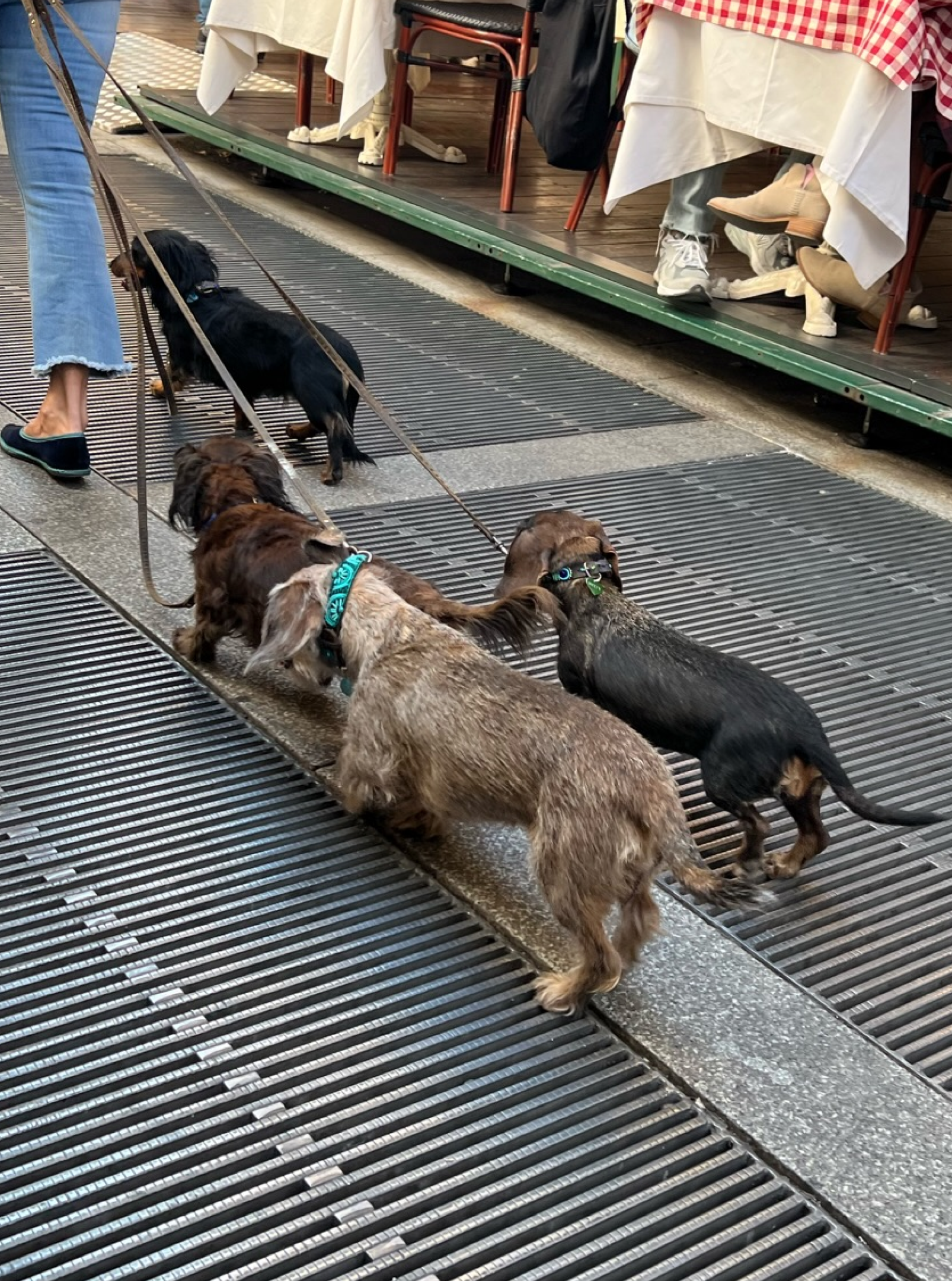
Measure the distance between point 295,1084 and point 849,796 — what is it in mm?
1240

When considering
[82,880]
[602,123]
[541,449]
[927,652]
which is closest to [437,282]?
[602,123]

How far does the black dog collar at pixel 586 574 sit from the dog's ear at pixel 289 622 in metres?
0.60

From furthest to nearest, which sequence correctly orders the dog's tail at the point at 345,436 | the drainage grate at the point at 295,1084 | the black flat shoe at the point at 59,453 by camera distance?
the dog's tail at the point at 345,436, the black flat shoe at the point at 59,453, the drainage grate at the point at 295,1084

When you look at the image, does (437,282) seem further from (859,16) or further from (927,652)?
(927,652)

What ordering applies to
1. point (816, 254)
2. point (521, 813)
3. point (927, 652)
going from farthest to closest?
point (816, 254)
point (927, 652)
point (521, 813)

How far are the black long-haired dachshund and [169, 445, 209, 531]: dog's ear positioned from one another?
1018 mm

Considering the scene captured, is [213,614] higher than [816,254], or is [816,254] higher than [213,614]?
[816,254]

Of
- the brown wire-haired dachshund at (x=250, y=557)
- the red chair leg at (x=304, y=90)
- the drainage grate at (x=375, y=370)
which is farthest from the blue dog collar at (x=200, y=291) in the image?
the red chair leg at (x=304, y=90)

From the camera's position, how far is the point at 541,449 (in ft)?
17.8

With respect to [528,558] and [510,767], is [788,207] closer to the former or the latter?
[528,558]

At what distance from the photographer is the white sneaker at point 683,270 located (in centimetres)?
631

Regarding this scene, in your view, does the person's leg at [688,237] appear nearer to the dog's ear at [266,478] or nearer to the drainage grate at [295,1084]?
the dog's ear at [266,478]

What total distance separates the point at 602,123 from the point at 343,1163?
577cm

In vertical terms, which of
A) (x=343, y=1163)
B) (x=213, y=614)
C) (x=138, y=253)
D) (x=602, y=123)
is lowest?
(x=343, y=1163)
